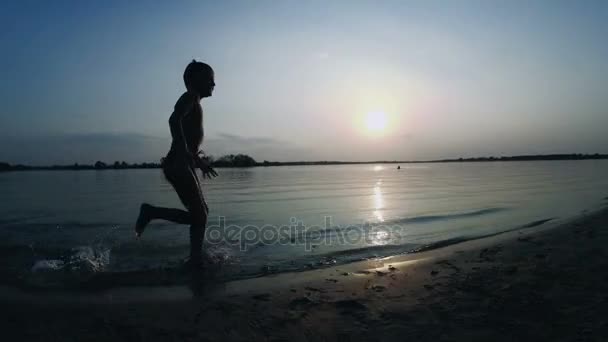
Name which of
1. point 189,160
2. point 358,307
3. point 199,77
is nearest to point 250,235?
point 189,160

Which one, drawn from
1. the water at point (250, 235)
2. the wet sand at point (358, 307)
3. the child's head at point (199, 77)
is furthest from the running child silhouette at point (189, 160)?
the wet sand at point (358, 307)

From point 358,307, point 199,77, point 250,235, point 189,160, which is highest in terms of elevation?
point 199,77

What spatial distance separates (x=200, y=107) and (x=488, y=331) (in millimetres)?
4470

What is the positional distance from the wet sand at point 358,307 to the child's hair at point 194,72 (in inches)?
109

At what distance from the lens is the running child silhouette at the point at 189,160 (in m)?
5.07

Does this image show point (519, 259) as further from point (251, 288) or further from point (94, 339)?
point (94, 339)

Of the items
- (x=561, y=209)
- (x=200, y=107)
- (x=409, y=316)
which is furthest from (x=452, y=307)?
(x=561, y=209)

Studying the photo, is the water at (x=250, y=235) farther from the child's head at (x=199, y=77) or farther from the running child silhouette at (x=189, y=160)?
the child's head at (x=199, y=77)

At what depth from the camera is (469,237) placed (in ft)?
26.2

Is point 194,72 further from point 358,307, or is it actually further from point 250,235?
point 250,235

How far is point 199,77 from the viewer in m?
5.36

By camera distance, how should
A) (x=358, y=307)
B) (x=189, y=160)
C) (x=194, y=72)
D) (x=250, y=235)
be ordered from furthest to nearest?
1. (x=250, y=235)
2. (x=194, y=72)
3. (x=189, y=160)
4. (x=358, y=307)

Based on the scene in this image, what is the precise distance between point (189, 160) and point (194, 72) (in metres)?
1.29

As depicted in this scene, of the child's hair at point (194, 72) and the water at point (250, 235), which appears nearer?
the child's hair at point (194, 72)
